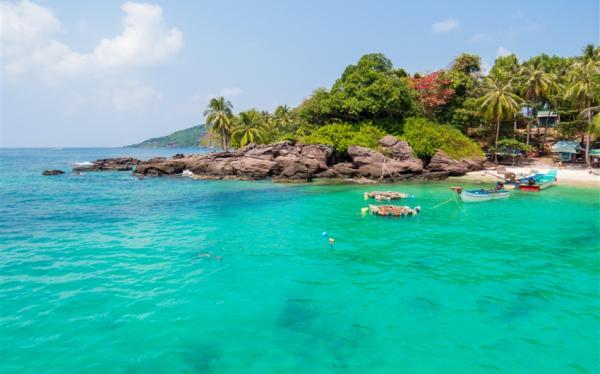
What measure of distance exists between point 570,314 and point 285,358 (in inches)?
369

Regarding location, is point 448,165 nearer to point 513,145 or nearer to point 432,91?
point 513,145

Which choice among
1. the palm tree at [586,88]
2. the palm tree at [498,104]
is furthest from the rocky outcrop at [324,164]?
the palm tree at [586,88]

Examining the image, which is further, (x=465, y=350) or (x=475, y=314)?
(x=475, y=314)

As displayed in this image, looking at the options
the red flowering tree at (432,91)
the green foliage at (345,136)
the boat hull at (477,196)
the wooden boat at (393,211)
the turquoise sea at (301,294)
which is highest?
the red flowering tree at (432,91)

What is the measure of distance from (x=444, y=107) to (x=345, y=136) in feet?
72.4

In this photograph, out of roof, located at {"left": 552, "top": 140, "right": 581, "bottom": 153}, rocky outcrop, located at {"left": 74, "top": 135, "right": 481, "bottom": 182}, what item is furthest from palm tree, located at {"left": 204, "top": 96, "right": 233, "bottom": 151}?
roof, located at {"left": 552, "top": 140, "right": 581, "bottom": 153}

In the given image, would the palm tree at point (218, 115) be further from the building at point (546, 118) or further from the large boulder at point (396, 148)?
the building at point (546, 118)

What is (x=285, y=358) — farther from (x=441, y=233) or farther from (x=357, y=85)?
(x=357, y=85)

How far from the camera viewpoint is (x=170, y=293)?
13062mm

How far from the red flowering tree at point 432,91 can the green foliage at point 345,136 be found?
1441 centimetres

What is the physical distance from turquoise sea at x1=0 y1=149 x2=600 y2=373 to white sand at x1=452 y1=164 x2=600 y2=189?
17.6m

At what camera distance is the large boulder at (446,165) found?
159ft

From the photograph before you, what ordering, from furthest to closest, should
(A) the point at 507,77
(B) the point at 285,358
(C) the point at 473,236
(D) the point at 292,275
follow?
(A) the point at 507,77 < (C) the point at 473,236 < (D) the point at 292,275 < (B) the point at 285,358

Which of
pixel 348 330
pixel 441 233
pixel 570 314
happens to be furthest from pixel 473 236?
pixel 348 330
